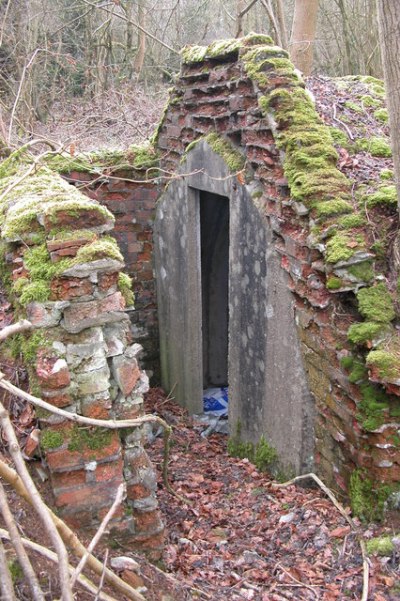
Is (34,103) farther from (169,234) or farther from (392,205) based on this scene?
(392,205)

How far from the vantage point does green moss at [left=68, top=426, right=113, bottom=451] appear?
3.06 m

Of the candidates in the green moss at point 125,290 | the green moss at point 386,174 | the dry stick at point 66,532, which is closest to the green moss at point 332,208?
the green moss at point 386,174

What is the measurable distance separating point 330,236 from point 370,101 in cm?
253

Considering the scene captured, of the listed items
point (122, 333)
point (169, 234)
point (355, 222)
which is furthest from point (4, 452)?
point (169, 234)

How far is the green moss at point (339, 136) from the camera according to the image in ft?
15.9

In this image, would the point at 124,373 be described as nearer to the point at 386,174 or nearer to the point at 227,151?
the point at 386,174

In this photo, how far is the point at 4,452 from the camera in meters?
2.96

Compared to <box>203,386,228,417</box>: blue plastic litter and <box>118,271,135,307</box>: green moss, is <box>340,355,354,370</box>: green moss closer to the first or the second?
<box>118,271,135,307</box>: green moss

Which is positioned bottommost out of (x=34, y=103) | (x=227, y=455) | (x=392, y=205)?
(x=227, y=455)

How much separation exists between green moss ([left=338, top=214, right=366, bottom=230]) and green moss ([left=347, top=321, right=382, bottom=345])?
0.71 metres

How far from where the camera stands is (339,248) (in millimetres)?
3775

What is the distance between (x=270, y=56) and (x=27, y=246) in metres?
2.67

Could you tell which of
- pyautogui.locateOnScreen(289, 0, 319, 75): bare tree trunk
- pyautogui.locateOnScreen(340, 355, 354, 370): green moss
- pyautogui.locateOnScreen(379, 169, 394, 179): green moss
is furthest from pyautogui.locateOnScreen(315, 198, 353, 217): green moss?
pyautogui.locateOnScreen(289, 0, 319, 75): bare tree trunk

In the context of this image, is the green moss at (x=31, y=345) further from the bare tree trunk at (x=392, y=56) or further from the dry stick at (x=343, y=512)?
the bare tree trunk at (x=392, y=56)
